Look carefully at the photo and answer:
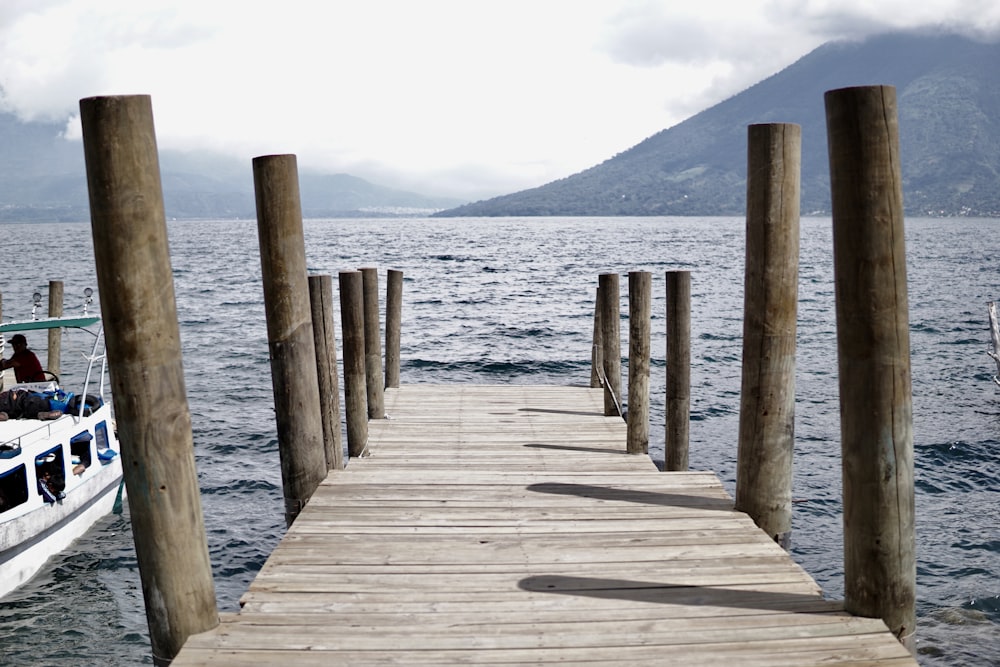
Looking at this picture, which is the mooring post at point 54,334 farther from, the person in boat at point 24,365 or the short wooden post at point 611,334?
the short wooden post at point 611,334

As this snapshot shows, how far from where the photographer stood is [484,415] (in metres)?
11.1

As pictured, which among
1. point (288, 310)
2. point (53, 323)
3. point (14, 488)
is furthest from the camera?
point (53, 323)

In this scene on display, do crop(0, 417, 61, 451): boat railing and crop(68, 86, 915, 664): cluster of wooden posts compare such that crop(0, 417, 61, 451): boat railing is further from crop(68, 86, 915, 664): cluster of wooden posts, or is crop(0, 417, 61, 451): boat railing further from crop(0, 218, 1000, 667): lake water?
crop(68, 86, 915, 664): cluster of wooden posts

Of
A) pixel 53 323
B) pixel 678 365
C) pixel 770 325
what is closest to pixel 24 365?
pixel 53 323

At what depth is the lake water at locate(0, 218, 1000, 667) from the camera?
1123 cm

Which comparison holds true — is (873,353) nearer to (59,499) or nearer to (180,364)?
(180,364)

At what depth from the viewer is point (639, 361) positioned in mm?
8812

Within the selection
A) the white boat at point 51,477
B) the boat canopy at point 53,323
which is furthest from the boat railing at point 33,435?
the boat canopy at point 53,323

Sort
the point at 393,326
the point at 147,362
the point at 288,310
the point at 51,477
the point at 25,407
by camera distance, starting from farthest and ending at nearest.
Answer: the point at 25,407, the point at 51,477, the point at 393,326, the point at 288,310, the point at 147,362

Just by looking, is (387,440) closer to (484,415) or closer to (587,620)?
(484,415)

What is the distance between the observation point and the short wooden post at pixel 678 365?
8.02m

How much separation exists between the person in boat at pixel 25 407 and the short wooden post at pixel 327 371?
7787mm

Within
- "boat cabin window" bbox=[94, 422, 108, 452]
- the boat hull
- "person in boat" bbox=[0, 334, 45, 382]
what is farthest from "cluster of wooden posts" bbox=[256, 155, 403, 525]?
"boat cabin window" bbox=[94, 422, 108, 452]

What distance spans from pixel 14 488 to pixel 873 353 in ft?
39.5
